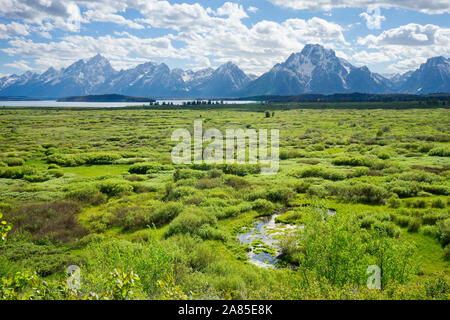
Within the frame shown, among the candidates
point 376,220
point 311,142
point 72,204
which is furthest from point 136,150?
point 376,220

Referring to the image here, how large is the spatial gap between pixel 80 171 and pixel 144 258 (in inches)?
1229

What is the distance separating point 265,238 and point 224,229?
270 centimetres

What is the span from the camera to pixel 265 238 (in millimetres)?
17297

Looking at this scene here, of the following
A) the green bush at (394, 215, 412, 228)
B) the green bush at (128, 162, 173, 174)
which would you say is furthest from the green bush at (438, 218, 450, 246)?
the green bush at (128, 162, 173, 174)

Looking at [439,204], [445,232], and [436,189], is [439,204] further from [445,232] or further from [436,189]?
[445,232]

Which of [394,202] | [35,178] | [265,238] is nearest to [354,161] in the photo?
[394,202]

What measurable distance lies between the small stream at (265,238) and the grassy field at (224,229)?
0.18 metres

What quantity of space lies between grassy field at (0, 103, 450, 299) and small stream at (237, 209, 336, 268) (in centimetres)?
18

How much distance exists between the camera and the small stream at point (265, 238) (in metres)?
14.8

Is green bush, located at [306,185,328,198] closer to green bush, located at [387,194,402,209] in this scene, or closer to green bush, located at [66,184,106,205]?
green bush, located at [387,194,402,209]

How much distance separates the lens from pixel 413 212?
19.1 metres

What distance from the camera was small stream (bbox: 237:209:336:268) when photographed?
48.6 ft

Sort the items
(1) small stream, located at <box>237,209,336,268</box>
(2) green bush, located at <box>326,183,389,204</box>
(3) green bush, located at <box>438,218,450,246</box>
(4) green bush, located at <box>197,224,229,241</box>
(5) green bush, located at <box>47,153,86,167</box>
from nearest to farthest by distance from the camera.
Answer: (1) small stream, located at <box>237,209,336,268</box>, (3) green bush, located at <box>438,218,450,246</box>, (4) green bush, located at <box>197,224,229,241</box>, (2) green bush, located at <box>326,183,389,204</box>, (5) green bush, located at <box>47,153,86,167</box>
